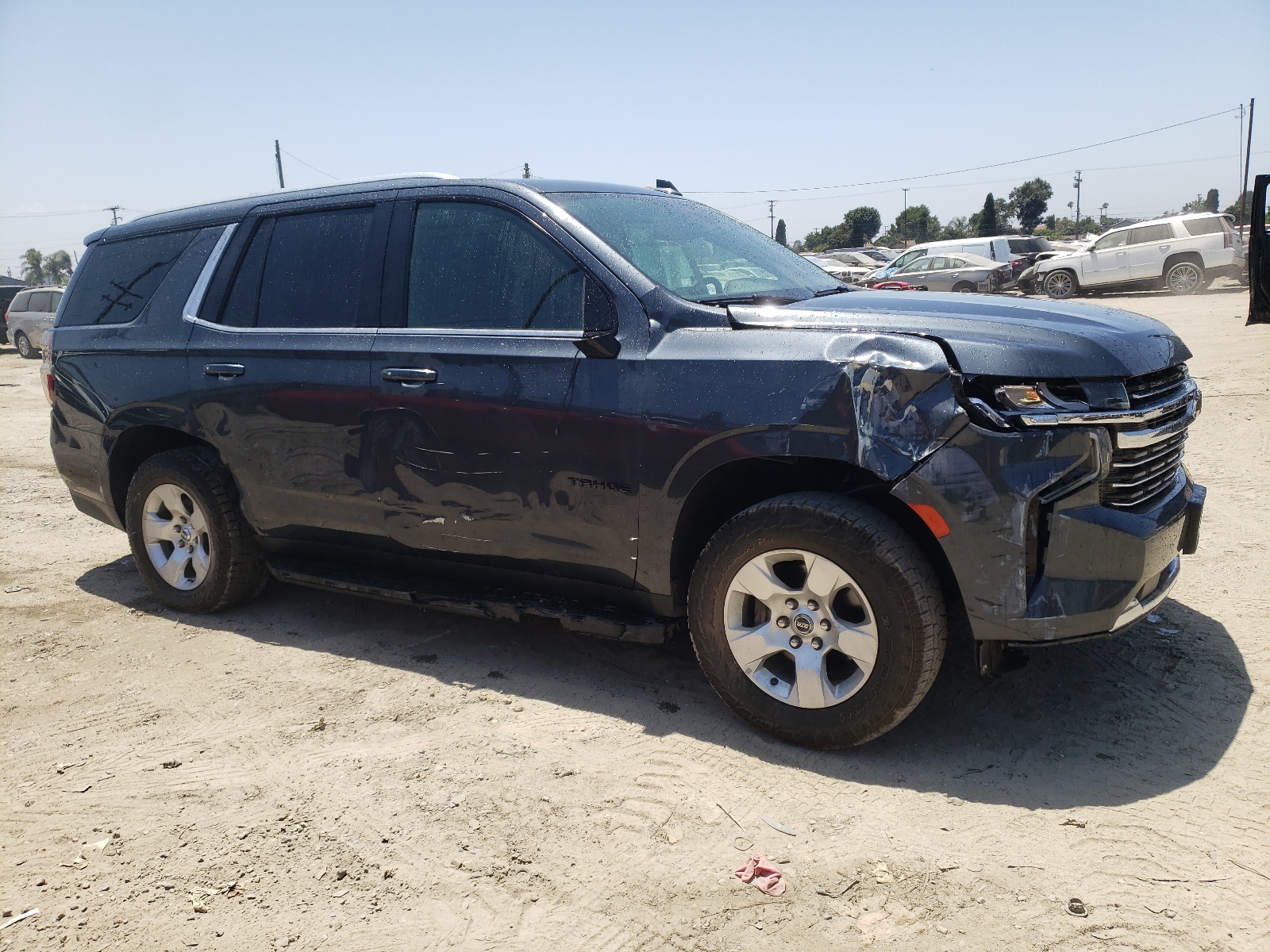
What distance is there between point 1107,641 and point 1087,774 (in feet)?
3.72

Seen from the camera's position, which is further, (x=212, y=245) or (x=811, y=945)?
(x=212, y=245)

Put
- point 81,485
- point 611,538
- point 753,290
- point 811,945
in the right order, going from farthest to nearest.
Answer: point 81,485 → point 753,290 → point 611,538 → point 811,945

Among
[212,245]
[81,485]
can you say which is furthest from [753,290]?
[81,485]

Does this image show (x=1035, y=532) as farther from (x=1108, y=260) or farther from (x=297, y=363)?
(x=1108, y=260)

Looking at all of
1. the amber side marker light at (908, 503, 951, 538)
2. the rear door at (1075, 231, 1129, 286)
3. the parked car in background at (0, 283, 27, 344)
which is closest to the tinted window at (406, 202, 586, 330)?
the amber side marker light at (908, 503, 951, 538)

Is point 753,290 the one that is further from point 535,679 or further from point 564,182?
point 535,679

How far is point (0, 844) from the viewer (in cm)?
298

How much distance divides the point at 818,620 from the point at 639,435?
88 centimetres

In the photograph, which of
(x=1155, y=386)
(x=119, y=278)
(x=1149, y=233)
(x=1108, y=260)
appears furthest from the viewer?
(x=1108, y=260)

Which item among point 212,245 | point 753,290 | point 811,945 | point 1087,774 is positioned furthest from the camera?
point 212,245

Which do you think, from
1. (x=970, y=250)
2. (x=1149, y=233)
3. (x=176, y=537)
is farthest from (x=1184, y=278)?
(x=176, y=537)

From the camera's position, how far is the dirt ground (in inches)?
98.9

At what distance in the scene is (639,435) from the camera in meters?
3.42

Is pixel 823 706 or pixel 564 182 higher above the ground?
pixel 564 182
